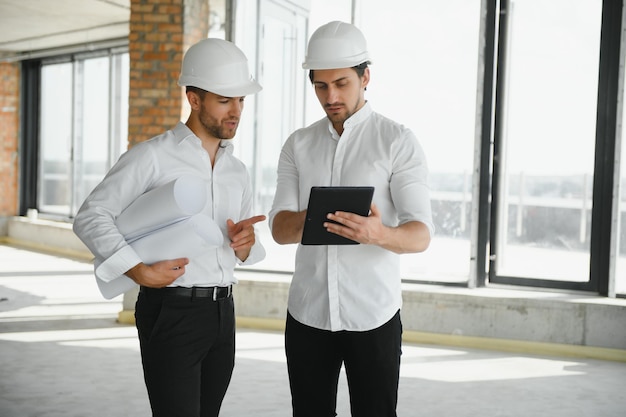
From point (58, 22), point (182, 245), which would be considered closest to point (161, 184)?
point (182, 245)

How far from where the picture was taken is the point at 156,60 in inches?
232

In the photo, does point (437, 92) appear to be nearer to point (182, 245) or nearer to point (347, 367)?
point (347, 367)

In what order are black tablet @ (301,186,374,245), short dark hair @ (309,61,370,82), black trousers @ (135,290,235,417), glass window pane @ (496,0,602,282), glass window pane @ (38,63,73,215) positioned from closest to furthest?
1. black tablet @ (301,186,374,245)
2. black trousers @ (135,290,235,417)
3. short dark hair @ (309,61,370,82)
4. glass window pane @ (496,0,602,282)
5. glass window pane @ (38,63,73,215)

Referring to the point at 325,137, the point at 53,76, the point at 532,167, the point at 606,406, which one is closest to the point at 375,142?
the point at 325,137

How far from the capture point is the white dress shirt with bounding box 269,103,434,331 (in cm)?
220

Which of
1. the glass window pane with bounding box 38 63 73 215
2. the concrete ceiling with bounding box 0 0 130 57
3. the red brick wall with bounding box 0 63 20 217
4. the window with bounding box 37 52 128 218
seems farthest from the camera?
the red brick wall with bounding box 0 63 20 217

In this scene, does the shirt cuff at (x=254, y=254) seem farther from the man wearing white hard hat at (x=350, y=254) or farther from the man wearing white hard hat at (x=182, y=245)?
the man wearing white hard hat at (x=350, y=254)

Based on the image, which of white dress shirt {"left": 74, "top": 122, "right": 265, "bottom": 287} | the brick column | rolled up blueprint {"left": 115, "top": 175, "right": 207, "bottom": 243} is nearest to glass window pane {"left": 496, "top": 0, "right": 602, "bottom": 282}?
the brick column

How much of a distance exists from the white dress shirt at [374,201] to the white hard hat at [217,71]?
1.10 feet

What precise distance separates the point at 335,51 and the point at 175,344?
1.06m

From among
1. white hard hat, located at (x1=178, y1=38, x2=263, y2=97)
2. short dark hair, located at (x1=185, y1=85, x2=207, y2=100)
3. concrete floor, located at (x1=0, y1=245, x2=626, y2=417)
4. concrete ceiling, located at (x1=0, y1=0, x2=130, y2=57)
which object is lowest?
concrete floor, located at (x1=0, y1=245, x2=626, y2=417)

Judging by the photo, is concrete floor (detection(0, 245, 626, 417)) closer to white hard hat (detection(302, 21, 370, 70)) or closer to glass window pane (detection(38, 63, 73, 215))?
white hard hat (detection(302, 21, 370, 70))

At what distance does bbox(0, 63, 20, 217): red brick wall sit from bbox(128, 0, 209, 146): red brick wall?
750cm

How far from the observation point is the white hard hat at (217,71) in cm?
220
